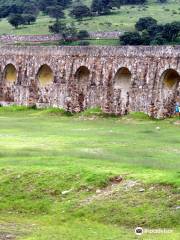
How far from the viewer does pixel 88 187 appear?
64.7 feet

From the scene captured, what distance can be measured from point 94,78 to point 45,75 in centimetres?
627

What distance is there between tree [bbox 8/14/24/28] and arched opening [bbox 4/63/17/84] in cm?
4134

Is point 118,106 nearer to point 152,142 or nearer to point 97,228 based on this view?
point 152,142

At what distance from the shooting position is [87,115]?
3944 centimetres

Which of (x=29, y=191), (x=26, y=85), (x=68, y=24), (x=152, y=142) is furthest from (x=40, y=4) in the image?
(x=29, y=191)

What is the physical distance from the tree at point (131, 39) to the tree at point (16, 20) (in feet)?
70.5

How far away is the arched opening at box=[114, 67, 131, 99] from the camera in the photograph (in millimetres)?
41031

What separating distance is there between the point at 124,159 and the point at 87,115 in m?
16.5

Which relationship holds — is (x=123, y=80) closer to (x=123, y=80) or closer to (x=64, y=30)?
(x=123, y=80)

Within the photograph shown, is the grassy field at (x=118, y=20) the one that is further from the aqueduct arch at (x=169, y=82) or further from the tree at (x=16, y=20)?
the aqueduct arch at (x=169, y=82)

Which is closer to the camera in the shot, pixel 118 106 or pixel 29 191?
pixel 29 191

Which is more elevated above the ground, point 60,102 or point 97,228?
point 97,228

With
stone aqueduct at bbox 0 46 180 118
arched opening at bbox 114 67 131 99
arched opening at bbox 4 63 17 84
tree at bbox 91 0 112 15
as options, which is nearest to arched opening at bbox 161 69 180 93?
stone aqueduct at bbox 0 46 180 118

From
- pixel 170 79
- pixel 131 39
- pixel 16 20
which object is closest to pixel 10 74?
pixel 170 79
